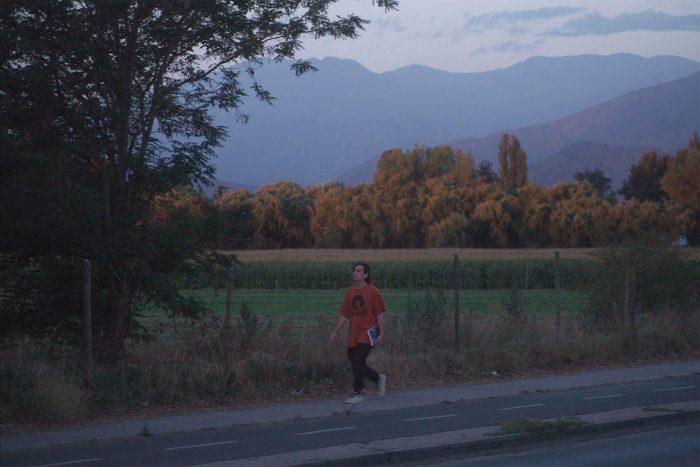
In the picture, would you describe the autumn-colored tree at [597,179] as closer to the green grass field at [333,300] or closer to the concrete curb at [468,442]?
the green grass field at [333,300]

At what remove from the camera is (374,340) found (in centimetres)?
1277

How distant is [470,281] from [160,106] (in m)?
35.9

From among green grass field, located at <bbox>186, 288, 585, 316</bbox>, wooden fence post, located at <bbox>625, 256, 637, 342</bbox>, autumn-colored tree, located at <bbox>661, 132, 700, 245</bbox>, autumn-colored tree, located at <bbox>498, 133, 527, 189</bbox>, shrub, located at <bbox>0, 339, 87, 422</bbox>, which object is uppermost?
autumn-colored tree, located at <bbox>498, 133, 527, 189</bbox>

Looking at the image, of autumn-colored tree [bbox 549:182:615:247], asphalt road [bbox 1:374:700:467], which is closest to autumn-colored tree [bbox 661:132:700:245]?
autumn-colored tree [bbox 549:182:615:247]

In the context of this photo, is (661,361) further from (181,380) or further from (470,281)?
(470,281)

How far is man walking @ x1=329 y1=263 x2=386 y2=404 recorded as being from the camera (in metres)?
12.7

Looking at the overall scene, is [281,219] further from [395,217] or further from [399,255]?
[399,255]

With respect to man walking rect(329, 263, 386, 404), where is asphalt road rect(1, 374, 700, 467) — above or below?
below

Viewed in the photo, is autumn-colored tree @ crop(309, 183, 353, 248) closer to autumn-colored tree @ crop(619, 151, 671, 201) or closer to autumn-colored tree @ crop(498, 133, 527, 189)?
autumn-colored tree @ crop(498, 133, 527, 189)

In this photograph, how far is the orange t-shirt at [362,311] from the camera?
41.9 feet

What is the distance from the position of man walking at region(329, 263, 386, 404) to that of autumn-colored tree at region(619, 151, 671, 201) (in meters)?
83.9

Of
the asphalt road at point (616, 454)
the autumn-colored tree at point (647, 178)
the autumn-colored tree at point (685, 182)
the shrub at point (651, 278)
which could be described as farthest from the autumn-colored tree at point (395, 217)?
the asphalt road at point (616, 454)

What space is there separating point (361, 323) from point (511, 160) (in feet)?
299

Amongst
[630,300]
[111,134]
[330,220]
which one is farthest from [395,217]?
[111,134]
